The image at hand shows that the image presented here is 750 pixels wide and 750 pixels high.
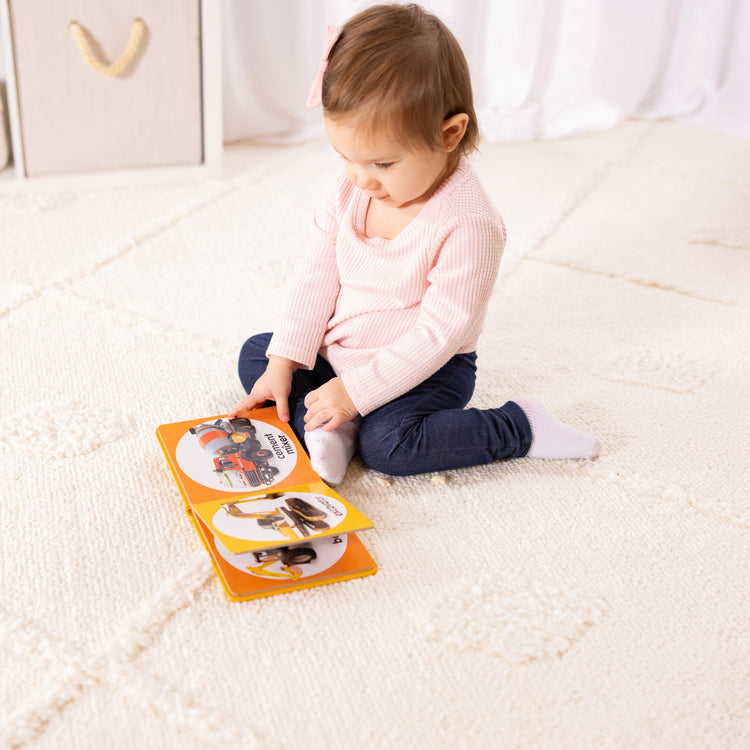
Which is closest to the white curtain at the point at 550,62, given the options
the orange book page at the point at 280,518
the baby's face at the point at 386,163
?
the baby's face at the point at 386,163

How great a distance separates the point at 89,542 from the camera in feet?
2.58

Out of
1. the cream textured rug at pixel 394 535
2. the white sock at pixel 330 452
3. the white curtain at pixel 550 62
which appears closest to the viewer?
the cream textured rug at pixel 394 535

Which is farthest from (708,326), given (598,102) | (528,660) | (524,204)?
(598,102)

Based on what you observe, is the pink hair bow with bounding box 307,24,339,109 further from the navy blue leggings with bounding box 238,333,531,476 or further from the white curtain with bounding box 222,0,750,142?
the white curtain with bounding box 222,0,750,142

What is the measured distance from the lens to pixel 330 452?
87 centimetres

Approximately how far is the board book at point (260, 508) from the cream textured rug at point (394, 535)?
2 centimetres

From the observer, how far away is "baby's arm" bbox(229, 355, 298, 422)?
3.09 ft

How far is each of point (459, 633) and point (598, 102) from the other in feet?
5.50

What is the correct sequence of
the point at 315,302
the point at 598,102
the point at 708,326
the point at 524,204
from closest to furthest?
the point at 315,302, the point at 708,326, the point at 524,204, the point at 598,102

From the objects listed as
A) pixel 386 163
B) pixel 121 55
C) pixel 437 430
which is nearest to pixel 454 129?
pixel 386 163

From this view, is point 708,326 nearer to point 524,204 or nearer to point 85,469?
point 524,204

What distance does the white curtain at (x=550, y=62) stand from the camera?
1792mm

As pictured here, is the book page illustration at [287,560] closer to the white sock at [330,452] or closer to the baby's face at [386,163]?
the white sock at [330,452]

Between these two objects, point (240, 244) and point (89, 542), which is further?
point (240, 244)
